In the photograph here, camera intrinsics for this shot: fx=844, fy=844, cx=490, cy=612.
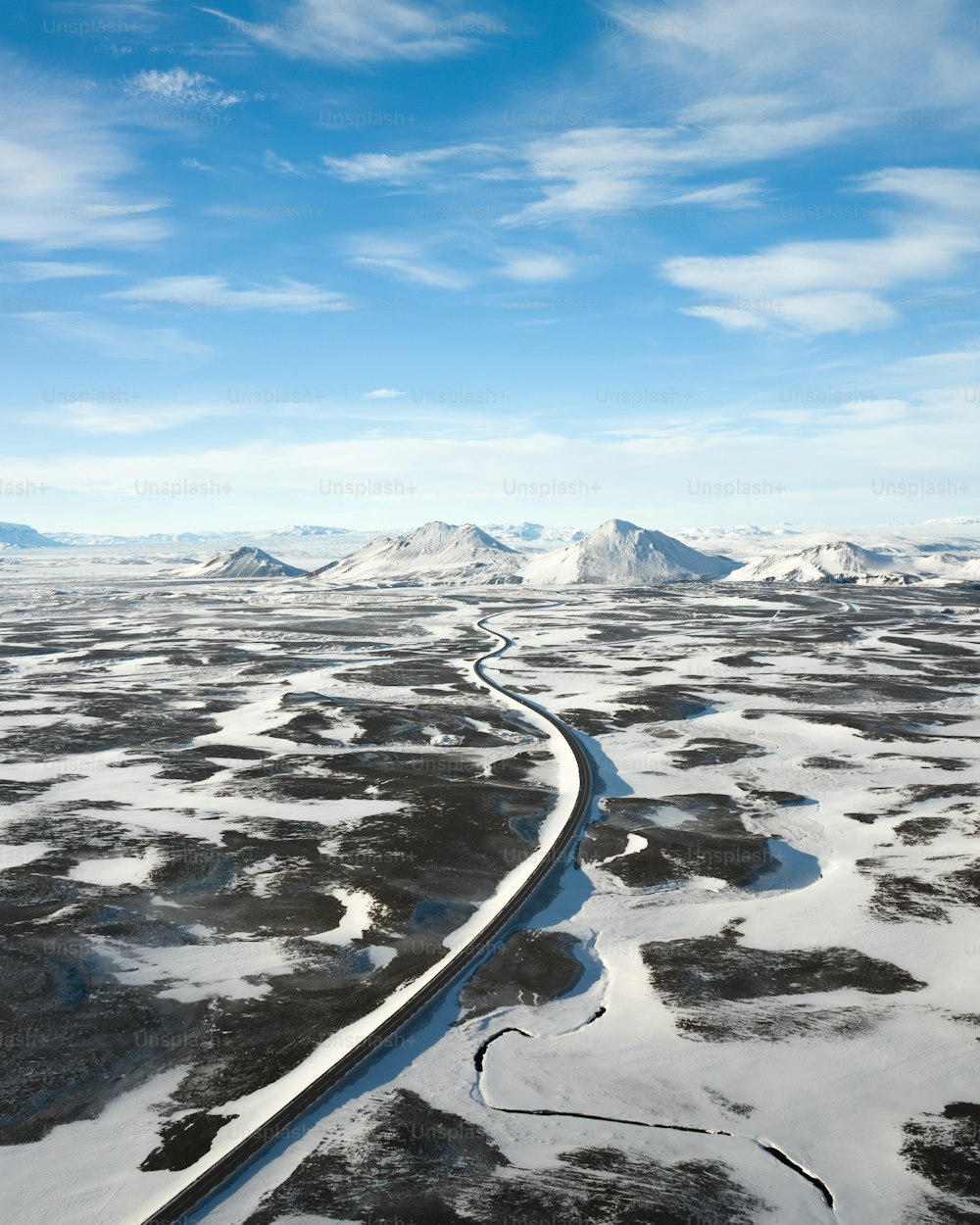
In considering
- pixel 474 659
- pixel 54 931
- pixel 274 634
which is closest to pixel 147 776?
pixel 54 931

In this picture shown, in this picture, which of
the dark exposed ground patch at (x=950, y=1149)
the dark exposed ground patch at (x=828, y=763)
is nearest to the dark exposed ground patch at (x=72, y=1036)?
the dark exposed ground patch at (x=950, y=1149)

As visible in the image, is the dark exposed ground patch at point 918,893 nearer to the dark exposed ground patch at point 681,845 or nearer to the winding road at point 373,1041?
the dark exposed ground patch at point 681,845

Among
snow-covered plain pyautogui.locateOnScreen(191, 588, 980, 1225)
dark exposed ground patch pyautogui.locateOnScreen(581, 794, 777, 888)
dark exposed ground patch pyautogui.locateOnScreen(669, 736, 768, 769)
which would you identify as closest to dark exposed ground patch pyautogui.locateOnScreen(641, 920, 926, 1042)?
snow-covered plain pyautogui.locateOnScreen(191, 588, 980, 1225)

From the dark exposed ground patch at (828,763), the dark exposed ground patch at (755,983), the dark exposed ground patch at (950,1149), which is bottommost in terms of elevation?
the dark exposed ground patch at (755,983)

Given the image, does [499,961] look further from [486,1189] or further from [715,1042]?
[486,1189]

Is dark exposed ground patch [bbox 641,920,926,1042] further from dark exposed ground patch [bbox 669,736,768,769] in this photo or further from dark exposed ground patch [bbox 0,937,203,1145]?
dark exposed ground patch [bbox 669,736,768,769]
